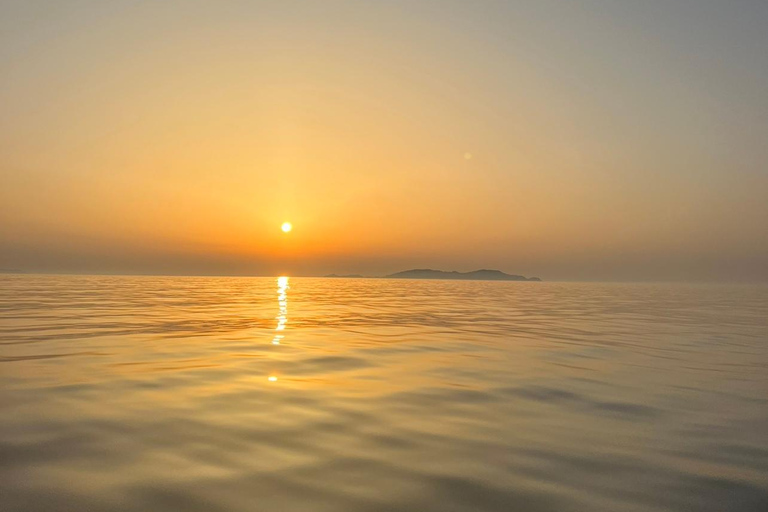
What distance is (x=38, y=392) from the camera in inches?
258

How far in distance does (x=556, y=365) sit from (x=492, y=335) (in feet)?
16.1

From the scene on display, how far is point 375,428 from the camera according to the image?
525 cm

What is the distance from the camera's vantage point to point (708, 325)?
61.0 ft

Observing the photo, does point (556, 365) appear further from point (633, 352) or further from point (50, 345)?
point (50, 345)

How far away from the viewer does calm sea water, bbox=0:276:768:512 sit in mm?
3564

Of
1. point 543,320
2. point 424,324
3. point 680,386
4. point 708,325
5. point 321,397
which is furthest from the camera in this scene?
point 543,320

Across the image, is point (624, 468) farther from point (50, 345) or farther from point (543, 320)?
point (543, 320)

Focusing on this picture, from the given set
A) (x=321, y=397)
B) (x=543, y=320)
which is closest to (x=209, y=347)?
(x=321, y=397)

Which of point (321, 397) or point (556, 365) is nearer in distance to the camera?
point (321, 397)

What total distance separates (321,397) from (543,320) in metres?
15.1

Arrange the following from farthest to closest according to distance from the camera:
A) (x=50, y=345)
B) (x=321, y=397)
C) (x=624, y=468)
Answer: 1. (x=50, y=345)
2. (x=321, y=397)
3. (x=624, y=468)

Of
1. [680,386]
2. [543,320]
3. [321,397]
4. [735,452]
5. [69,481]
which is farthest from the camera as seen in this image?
[543,320]

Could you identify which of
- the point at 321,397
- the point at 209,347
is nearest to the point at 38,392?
the point at 321,397

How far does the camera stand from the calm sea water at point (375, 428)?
3564 mm
